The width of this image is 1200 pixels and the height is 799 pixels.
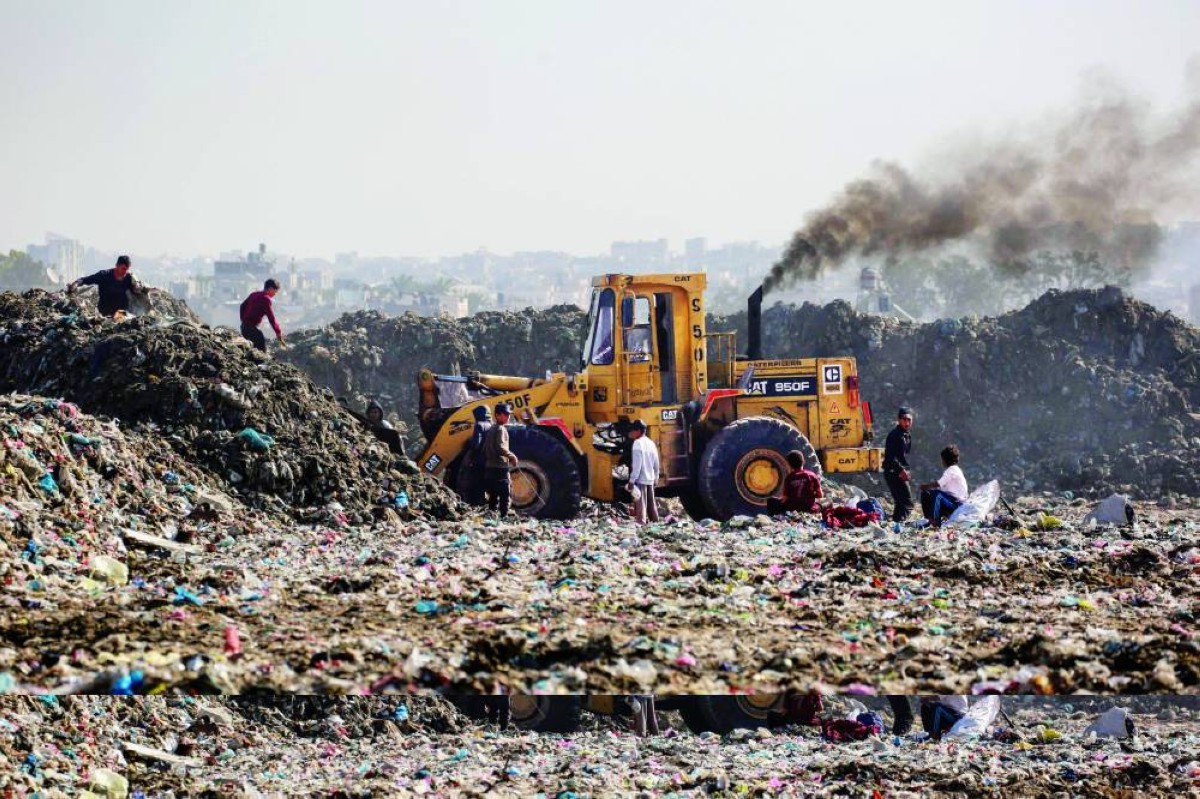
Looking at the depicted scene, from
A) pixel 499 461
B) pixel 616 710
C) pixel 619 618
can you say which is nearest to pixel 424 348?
pixel 499 461

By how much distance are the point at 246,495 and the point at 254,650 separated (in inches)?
213

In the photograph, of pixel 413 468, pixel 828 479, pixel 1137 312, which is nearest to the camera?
pixel 413 468

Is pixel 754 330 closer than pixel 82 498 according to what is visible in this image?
No

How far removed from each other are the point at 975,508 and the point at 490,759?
198 inches

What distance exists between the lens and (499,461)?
13.3 m

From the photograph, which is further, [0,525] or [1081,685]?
[0,525]

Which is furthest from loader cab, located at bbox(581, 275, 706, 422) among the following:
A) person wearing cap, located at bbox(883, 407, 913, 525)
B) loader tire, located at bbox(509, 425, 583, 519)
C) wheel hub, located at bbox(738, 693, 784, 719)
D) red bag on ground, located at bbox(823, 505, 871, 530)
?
wheel hub, located at bbox(738, 693, 784, 719)

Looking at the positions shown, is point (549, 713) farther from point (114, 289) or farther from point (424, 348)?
point (424, 348)

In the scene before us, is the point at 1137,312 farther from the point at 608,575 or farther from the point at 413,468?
the point at 608,575

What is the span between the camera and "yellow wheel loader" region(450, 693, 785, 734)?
440 inches

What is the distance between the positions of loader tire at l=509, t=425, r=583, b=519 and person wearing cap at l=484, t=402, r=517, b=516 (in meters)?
0.44

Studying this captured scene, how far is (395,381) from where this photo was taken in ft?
89.4

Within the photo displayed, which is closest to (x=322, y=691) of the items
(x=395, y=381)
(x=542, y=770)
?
(x=542, y=770)

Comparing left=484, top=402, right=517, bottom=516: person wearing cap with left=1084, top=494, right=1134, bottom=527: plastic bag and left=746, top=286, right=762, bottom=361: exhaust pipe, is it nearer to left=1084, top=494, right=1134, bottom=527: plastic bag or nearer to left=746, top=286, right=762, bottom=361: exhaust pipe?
left=746, top=286, right=762, bottom=361: exhaust pipe
